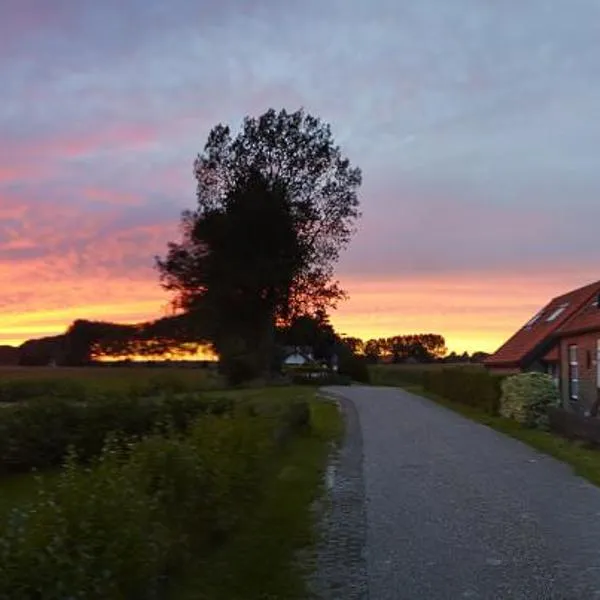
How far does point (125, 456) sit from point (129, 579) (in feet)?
11.0

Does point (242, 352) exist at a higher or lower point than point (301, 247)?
lower

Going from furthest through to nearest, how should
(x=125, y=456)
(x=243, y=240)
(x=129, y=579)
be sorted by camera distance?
(x=243, y=240) → (x=125, y=456) → (x=129, y=579)

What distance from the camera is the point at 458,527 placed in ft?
33.1

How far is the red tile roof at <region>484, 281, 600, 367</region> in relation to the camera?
117 feet

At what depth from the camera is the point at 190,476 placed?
792 centimetres

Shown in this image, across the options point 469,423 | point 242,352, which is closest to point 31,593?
point 469,423

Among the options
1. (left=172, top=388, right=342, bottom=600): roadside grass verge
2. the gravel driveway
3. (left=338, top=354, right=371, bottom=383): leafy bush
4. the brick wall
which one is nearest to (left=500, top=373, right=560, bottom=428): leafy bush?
the gravel driveway

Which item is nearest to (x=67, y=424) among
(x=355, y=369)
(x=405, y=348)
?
(x=355, y=369)

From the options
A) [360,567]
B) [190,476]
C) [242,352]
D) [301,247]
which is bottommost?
[360,567]

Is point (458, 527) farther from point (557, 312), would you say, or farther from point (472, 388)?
point (557, 312)

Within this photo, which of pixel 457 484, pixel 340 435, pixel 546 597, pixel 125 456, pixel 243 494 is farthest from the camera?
pixel 340 435

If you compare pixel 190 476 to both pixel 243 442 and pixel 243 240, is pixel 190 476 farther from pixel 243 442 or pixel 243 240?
pixel 243 240

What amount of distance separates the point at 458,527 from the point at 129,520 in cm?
516

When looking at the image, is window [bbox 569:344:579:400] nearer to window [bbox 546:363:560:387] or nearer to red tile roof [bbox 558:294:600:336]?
red tile roof [bbox 558:294:600:336]
